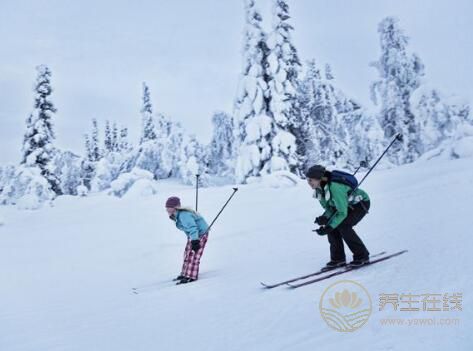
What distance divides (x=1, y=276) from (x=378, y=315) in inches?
328

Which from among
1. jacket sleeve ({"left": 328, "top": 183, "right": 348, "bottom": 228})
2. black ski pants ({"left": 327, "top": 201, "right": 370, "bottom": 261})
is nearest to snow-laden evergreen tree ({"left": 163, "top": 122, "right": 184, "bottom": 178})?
black ski pants ({"left": 327, "top": 201, "right": 370, "bottom": 261})

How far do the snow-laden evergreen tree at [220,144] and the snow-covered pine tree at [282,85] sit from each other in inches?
667

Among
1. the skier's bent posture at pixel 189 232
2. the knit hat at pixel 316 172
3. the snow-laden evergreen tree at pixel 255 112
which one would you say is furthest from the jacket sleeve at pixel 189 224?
the snow-laden evergreen tree at pixel 255 112

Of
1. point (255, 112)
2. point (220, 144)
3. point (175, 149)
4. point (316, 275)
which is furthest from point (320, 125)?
point (316, 275)

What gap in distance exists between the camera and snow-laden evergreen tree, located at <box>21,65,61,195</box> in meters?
25.2

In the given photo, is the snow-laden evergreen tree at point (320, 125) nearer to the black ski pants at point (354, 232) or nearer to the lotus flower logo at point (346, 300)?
the black ski pants at point (354, 232)

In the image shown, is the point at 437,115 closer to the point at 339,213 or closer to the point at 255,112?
the point at 255,112

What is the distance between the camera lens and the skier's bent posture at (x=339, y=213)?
4746 millimetres

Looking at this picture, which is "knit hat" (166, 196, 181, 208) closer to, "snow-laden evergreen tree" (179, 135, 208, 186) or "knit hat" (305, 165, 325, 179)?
"knit hat" (305, 165, 325, 179)

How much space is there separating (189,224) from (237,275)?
1.03 metres

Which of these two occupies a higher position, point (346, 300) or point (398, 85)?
point (398, 85)

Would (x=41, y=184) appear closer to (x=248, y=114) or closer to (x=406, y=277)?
(x=248, y=114)

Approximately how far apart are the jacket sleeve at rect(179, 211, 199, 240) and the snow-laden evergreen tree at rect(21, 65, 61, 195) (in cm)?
2209

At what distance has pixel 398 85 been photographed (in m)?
30.9
